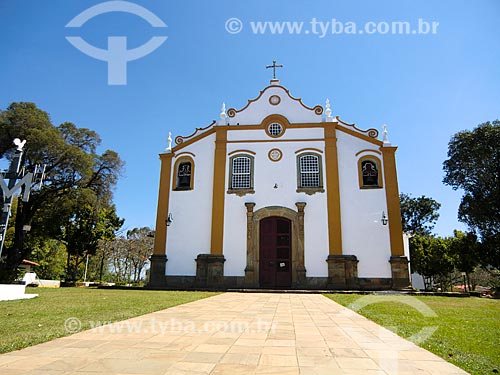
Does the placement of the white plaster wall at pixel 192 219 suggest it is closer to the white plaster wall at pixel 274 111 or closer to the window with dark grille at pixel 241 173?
the window with dark grille at pixel 241 173

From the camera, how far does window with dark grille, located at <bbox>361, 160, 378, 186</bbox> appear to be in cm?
1642

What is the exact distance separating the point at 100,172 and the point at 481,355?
20.9 meters

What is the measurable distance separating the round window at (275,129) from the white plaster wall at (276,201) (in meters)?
0.43

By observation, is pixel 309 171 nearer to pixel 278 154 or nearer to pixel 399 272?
pixel 278 154

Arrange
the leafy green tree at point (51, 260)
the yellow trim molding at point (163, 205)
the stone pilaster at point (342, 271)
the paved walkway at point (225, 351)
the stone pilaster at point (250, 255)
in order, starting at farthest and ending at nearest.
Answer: the leafy green tree at point (51, 260) < the yellow trim molding at point (163, 205) < the stone pilaster at point (250, 255) < the stone pilaster at point (342, 271) < the paved walkway at point (225, 351)

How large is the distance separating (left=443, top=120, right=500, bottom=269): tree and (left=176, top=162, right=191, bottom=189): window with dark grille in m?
17.7

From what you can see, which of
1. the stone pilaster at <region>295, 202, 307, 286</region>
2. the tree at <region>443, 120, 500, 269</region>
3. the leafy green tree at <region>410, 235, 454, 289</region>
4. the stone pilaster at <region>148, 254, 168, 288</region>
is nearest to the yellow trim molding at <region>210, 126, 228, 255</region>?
the stone pilaster at <region>148, 254, 168, 288</region>

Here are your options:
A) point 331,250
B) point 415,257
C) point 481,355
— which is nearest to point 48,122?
point 331,250

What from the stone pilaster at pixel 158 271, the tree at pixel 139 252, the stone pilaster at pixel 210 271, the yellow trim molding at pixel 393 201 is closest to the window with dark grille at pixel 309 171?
the yellow trim molding at pixel 393 201

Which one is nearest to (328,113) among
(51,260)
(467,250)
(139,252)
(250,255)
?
(250,255)

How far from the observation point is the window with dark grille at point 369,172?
647 inches

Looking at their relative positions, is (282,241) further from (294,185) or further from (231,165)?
(231,165)

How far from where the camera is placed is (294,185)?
1659 cm

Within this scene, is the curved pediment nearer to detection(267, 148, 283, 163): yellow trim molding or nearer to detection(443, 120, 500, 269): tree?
detection(267, 148, 283, 163): yellow trim molding
